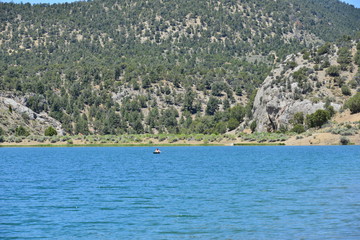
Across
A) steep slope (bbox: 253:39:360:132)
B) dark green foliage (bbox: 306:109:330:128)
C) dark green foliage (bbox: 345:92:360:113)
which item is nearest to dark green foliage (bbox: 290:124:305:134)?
dark green foliage (bbox: 306:109:330:128)

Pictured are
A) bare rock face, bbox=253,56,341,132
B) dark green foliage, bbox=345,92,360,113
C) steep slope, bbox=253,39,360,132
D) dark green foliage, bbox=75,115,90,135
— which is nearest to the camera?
dark green foliage, bbox=345,92,360,113

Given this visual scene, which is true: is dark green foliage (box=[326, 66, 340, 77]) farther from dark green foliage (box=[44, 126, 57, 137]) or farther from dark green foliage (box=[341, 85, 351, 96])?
dark green foliage (box=[44, 126, 57, 137])

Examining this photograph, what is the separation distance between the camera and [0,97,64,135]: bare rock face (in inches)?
6708

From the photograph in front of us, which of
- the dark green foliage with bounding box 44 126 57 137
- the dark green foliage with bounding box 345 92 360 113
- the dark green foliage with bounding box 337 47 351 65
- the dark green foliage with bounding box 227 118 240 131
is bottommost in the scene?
the dark green foliage with bounding box 44 126 57 137

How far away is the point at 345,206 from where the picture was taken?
3294 cm

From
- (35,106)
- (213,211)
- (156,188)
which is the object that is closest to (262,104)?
(35,106)

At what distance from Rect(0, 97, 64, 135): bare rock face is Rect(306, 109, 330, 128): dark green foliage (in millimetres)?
88157

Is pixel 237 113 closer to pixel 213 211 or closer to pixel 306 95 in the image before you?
pixel 306 95

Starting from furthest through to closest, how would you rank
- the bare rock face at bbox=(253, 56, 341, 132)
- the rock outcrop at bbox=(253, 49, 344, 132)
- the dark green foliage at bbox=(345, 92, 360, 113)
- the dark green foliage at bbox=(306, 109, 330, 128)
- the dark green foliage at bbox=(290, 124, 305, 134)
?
the rock outcrop at bbox=(253, 49, 344, 132), the bare rock face at bbox=(253, 56, 341, 132), the dark green foliage at bbox=(290, 124, 305, 134), the dark green foliage at bbox=(306, 109, 330, 128), the dark green foliage at bbox=(345, 92, 360, 113)

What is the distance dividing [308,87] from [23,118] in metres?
94.3

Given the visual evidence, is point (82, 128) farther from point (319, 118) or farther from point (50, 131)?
point (319, 118)

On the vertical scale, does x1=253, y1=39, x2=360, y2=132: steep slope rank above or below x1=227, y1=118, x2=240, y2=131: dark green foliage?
above

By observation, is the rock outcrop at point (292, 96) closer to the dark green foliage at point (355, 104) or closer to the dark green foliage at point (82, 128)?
the dark green foliage at point (355, 104)

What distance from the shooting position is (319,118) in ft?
450
